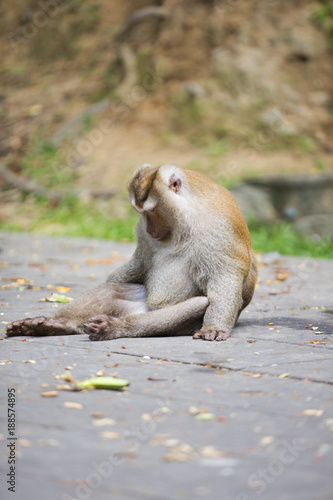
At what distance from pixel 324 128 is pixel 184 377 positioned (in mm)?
12904

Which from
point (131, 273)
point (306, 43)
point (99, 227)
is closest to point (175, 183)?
point (131, 273)

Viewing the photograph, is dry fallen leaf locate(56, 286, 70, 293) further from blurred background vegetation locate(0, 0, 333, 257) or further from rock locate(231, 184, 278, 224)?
rock locate(231, 184, 278, 224)

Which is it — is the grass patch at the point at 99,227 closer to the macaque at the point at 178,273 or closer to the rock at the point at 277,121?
the rock at the point at 277,121

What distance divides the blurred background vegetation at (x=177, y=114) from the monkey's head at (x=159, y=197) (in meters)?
8.44

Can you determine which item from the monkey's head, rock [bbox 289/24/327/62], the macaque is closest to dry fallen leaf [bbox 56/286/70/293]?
the macaque

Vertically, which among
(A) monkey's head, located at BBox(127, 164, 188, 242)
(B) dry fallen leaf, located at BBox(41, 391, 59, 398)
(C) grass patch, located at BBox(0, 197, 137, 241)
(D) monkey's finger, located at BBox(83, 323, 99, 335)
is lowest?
(C) grass patch, located at BBox(0, 197, 137, 241)

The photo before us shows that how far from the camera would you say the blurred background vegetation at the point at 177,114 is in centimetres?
1549

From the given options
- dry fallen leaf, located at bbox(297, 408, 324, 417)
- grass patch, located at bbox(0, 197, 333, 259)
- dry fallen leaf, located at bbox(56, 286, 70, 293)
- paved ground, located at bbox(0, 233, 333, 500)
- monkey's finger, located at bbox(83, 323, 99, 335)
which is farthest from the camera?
grass patch, located at bbox(0, 197, 333, 259)

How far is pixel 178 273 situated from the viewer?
5.55 metres

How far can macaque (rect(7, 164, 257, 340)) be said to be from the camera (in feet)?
17.6

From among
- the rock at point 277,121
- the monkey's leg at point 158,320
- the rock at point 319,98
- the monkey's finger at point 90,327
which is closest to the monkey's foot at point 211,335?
the monkey's leg at point 158,320

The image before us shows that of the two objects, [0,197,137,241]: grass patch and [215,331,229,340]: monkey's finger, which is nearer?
[215,331,229,340]: monkey's finger

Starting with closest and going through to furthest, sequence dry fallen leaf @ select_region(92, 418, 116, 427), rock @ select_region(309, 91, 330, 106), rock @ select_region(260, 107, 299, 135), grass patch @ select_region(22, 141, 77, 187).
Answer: dry fallen leaf @ select_region(92, 418, 116, 427) < rock @ select_region(260, 107, 299, 135) < rock @ select_region(309, 91, 330, 106) < grass patch @ select_region(22, 141, 77, 187)

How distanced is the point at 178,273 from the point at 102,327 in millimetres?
700
